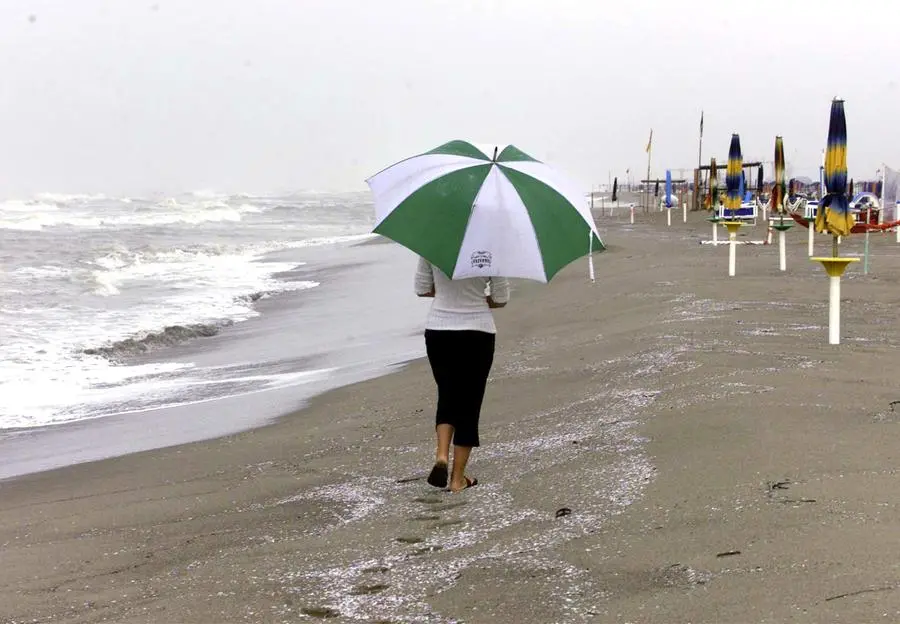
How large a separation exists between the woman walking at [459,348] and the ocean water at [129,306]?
4.25 meters

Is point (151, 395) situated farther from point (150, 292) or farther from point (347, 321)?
point (150, 292)

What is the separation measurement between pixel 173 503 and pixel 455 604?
2.37 meters

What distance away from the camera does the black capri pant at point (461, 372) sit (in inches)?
197

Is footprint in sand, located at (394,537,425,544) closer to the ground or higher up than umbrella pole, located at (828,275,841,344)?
closer to the ground

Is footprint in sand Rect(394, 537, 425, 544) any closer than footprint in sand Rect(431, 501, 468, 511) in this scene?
Yes

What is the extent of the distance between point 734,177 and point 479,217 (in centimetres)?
1319

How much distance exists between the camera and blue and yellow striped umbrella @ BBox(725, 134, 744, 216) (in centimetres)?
1622

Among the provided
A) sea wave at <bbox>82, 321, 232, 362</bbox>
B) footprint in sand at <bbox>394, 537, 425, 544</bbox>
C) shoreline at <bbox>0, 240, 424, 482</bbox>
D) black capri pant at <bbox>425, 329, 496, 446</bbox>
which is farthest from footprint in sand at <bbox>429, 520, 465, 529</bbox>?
sea wave at <bbox>82, 321, 232, 362</bbox>

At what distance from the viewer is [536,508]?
4523 mm

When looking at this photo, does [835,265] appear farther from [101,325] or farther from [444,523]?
[101,325]

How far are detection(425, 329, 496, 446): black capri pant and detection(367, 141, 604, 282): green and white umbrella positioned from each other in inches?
20.2

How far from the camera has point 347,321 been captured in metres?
14.0

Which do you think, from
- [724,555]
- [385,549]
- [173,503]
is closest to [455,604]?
[385,549]

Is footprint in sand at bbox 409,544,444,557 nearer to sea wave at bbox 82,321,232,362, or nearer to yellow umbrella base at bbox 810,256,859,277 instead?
yellow umbrella base at bbox 810,256,859,277
